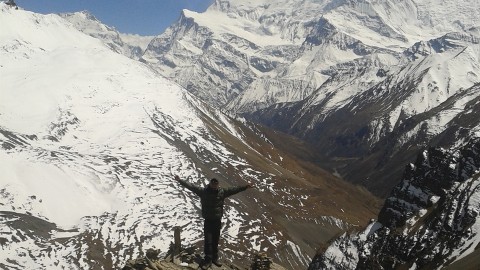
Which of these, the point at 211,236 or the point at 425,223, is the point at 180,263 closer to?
the point at 211,236

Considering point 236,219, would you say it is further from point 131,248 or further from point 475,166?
point 475,166

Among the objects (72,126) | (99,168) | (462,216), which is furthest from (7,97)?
(462,216)

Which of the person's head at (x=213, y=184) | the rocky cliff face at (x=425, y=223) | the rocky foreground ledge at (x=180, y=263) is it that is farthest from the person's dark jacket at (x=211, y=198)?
the rocky cliff face at (x=425, y=223)

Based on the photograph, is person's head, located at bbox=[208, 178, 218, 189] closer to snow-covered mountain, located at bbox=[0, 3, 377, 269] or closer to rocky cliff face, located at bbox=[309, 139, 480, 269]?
rocky cliff face, located at bbox=[309, 139, 480, 269]

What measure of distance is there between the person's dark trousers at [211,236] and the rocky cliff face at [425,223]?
25.2 meters

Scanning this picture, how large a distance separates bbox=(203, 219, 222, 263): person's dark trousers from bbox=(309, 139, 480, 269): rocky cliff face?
82.8ft

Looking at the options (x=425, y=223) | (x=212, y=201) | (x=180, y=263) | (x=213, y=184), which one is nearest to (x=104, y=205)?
(x=425, y=223)

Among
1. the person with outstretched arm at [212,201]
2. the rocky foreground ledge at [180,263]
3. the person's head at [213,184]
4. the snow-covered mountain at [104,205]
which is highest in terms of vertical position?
the snow-covered mountain at [104,205]

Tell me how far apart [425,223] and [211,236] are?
43.2 metres

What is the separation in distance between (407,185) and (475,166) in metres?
11.7

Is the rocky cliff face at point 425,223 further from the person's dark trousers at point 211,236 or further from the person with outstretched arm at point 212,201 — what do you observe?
the person with outstretched arm at point 212,201

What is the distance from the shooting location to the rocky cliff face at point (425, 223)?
58.9 m

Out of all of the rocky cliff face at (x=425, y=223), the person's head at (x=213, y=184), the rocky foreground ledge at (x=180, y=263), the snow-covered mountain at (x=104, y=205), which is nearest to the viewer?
the person's head at (x=213, y=184)

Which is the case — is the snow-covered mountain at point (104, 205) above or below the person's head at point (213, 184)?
above
